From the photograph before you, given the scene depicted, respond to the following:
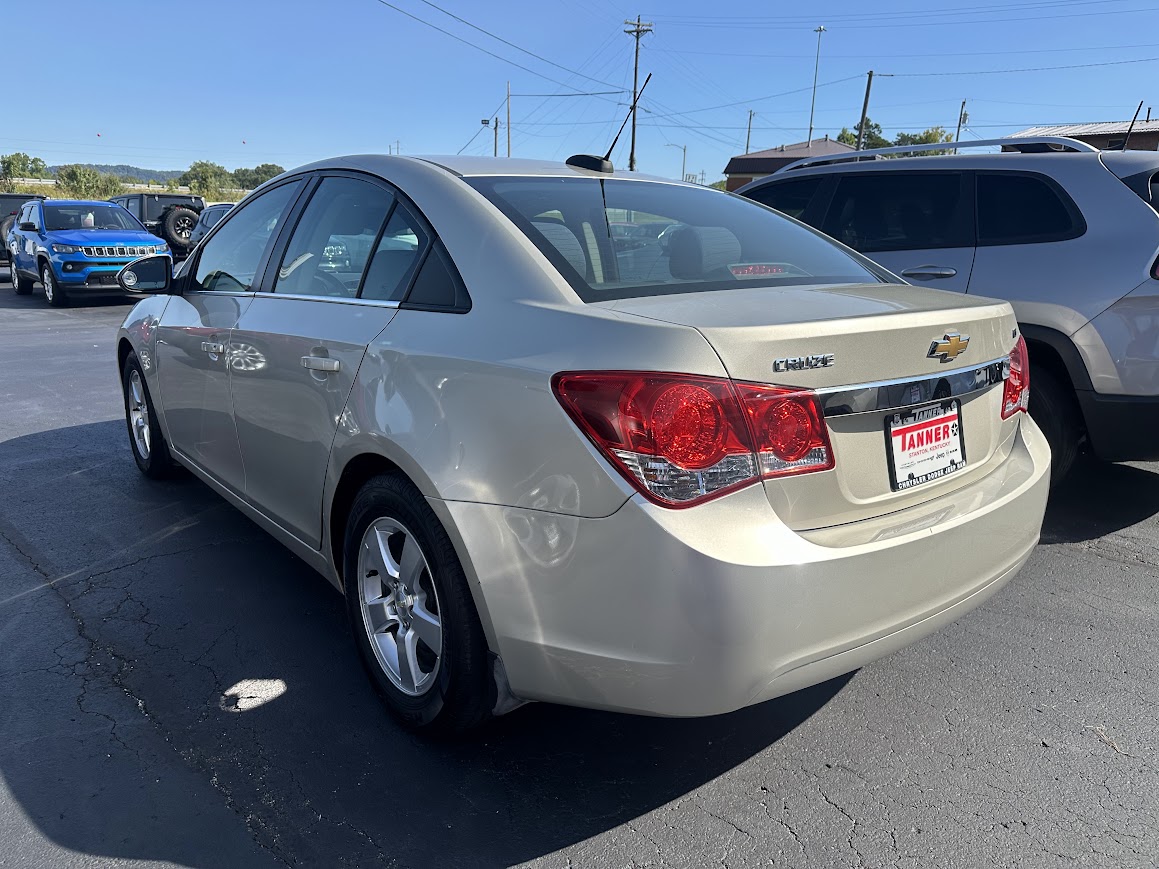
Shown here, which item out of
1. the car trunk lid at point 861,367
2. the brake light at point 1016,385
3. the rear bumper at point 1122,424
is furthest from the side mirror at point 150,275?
the rear bumper at point 1122,424

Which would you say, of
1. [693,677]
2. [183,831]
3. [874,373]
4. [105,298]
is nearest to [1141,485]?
[874,373]

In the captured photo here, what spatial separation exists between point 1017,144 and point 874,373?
365cm

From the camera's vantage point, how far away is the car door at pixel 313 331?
104 inches

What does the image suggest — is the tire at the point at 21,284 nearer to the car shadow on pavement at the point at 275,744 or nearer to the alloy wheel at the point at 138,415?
the alloy wheel at the point at 138,415

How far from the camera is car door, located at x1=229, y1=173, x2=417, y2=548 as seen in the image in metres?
2.65

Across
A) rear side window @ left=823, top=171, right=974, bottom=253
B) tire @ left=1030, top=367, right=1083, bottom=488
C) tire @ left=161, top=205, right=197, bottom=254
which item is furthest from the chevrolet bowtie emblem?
tire @ left=161, top=205, right=197, bottom=254

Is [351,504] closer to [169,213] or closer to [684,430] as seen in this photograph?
[684,430]

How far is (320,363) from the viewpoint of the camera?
2.72 meters

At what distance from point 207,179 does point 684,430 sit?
7674 cm

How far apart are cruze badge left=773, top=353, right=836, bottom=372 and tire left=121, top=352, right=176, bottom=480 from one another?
369cm

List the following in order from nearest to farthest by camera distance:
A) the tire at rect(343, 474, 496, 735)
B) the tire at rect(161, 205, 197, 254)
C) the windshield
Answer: the tire at rect(343, 474, 496, 735) < the windshield < the tire at rect(161, 205, 197, 254)

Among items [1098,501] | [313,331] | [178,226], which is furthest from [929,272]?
[178,226]

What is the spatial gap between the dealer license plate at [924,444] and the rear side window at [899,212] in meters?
2.72

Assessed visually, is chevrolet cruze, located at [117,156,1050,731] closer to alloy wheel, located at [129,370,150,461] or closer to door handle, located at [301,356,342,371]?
door handle, located at [301,356,342,371]
